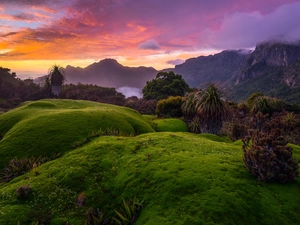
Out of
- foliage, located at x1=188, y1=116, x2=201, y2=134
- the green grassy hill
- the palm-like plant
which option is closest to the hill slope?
the green grassy hill

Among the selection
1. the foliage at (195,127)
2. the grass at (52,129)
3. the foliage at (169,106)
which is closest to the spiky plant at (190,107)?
the foliage at (195,127)

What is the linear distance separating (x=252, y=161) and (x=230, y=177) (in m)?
1.78

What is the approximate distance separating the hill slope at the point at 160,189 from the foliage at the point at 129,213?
1.00ft

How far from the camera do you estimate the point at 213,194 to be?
9867 millimetres

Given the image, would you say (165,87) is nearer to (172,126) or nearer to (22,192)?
(172,126)

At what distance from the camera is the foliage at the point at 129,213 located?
378 inches

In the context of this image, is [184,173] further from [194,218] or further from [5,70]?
[5,70]

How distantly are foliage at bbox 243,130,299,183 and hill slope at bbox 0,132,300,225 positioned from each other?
439 mm

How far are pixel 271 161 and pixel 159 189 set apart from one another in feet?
20.1

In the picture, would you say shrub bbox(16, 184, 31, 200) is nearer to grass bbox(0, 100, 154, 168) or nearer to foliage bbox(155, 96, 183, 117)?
grass bbox(0, 100, 154, 168)

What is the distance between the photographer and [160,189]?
35.4 feet

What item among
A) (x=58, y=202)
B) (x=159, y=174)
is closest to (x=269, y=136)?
(x=159, y=174)

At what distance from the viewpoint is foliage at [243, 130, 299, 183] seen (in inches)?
444

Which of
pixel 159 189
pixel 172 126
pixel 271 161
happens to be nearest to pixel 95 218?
pixel 159 189
